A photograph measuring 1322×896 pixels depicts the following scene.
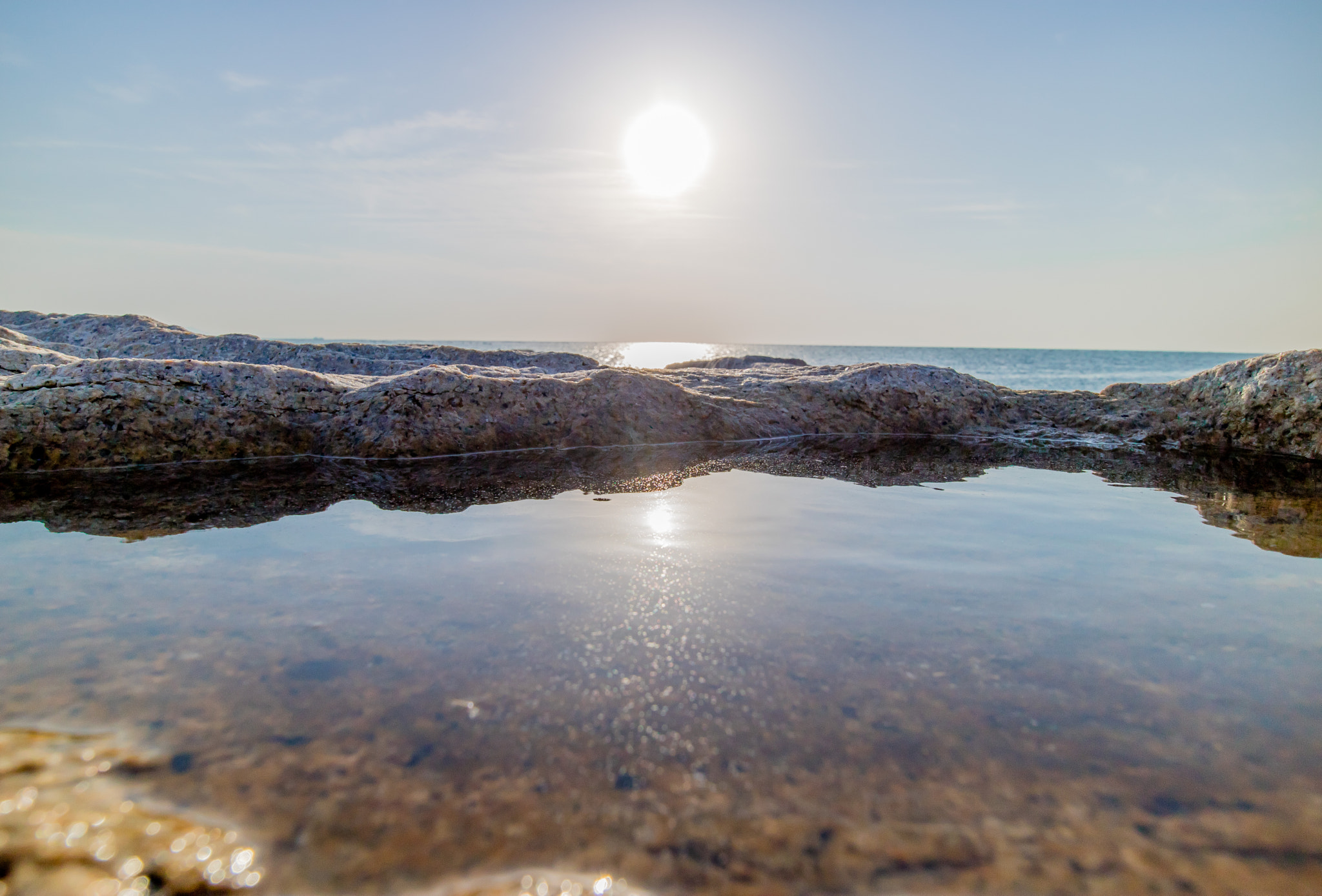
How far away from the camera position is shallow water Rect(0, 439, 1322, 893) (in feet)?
4.14

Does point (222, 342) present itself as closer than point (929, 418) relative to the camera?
No

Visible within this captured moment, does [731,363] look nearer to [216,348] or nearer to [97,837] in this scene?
[216,348]

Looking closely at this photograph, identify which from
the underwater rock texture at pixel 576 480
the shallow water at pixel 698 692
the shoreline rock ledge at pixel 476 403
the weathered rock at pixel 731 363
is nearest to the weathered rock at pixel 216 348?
the shoreline rock ledge at pixel 476 403

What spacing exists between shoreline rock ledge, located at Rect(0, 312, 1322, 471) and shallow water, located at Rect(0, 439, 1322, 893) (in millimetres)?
2241

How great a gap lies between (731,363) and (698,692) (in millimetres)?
10337

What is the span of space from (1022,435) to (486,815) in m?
8.18

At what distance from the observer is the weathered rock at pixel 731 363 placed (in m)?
11.0

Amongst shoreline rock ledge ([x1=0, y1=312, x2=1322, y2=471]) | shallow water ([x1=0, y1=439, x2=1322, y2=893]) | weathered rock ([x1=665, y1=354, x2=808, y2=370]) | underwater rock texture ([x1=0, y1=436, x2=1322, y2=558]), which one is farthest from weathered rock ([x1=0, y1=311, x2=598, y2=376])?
shallow water ([x1=0, y1=439, x2=1322, y2=893])

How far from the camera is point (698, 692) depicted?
1.81 meters

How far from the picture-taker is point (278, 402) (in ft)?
19.9

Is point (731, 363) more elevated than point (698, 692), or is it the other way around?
point (731, 363)

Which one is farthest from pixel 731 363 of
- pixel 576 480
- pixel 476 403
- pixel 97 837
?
pixel 97 837

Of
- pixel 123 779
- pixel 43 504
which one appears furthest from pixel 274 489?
pixel 123 779

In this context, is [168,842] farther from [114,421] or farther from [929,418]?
[929,418]
